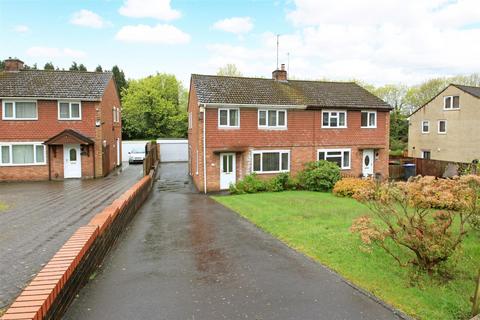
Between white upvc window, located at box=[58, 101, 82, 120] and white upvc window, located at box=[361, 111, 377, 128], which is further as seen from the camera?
white upvc window, located at box=[361, 111, 377, 128]

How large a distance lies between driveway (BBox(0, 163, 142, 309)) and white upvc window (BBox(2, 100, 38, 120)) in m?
4.27

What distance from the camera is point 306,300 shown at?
6.05m

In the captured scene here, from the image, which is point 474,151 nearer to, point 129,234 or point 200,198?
point 200,198

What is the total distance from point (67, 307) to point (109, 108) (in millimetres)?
24925

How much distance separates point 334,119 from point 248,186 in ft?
25.4

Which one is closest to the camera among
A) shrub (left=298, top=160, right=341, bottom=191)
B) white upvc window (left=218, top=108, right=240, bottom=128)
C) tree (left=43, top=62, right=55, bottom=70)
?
shrub (left=298, top=160, right=341, bottom=191)

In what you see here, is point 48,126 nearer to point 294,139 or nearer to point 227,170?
point 227,170

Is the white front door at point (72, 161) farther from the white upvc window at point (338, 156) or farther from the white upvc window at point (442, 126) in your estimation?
the white upvc window at point (442, 126)

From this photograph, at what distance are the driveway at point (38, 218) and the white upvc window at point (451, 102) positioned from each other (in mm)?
30373

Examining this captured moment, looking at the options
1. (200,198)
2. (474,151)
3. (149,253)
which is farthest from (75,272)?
(474,151)

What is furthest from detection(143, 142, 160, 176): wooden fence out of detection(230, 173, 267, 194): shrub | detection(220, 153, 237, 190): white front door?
detection(230, 173, 267, 194): shrub

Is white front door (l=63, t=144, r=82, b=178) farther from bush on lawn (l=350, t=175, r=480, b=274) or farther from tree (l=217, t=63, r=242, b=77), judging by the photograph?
tree (l=217, t=63, r=242, b=77)

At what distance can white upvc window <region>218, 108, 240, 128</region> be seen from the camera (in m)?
21.3

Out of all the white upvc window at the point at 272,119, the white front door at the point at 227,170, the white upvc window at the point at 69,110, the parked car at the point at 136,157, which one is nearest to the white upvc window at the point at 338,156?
the white upvc window at the point at 272,119
